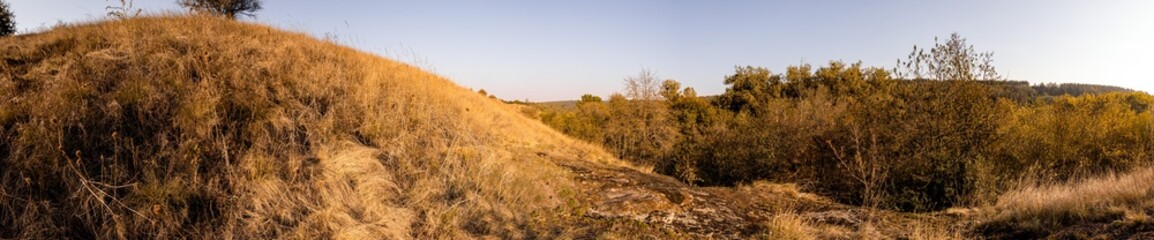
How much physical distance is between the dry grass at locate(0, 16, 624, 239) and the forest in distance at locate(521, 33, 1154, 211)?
4319 millimetres

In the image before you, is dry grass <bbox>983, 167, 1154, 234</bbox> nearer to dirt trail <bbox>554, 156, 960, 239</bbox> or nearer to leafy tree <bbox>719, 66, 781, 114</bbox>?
dirt trail <bbox>554, 156, 960, 239</bbox>

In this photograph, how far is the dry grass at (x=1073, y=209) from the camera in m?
4.74

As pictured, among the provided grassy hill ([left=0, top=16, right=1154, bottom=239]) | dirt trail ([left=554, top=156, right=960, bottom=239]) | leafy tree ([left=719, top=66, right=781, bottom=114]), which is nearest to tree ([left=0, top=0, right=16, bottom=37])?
grassy hill ([left=0, top=16, right=1154, bottom=239])

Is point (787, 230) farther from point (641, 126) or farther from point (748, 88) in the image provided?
point (748, 88)

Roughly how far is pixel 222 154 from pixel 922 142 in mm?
10524

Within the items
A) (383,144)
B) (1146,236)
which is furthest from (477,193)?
(1146,236)

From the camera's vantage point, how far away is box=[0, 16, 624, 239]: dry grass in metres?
3.78

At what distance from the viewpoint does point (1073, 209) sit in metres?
5.02

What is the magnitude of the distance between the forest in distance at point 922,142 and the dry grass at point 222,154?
14.2ft

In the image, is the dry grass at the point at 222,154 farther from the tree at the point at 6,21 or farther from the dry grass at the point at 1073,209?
the tree at the point at 6,21

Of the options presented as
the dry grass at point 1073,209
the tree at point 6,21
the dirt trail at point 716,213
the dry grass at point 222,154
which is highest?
the tree at point 6,21

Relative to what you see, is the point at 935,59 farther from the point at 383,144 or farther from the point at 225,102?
the point at 225,102

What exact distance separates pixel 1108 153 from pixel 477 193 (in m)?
15.2

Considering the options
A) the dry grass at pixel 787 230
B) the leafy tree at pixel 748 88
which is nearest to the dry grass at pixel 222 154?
the dry grass at pixel 787 230
